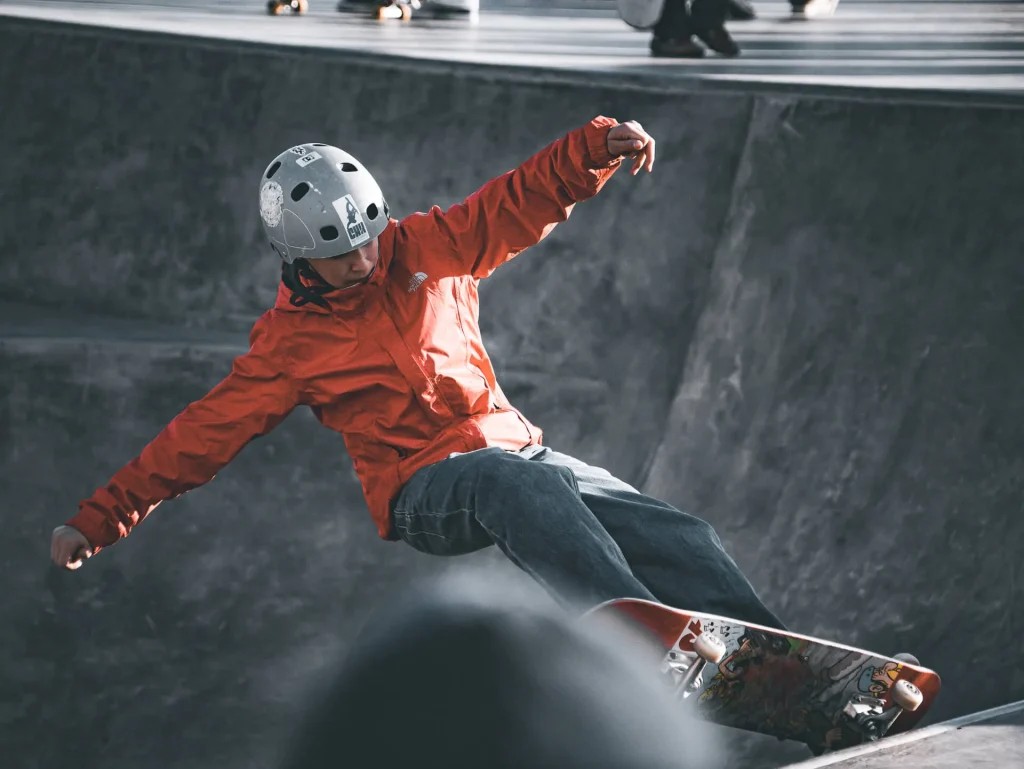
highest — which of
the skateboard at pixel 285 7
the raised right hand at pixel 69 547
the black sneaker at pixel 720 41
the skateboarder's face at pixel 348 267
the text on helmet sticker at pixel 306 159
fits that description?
the text on helmet sticker at pixel 306 159

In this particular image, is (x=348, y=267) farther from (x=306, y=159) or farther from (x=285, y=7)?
(x=285, y=7)

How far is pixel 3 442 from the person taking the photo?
201 inches

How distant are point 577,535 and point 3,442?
3.02 m

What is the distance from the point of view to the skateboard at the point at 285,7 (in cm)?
857

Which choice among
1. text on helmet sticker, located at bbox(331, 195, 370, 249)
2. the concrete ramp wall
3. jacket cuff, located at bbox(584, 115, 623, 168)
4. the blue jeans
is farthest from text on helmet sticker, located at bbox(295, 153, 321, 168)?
the concrete ramp wall

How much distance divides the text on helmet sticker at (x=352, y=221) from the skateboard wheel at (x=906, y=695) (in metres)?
2.13

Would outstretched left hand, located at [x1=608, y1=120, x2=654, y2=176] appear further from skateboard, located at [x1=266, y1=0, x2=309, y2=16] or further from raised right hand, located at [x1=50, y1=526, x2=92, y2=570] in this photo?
skateboard, located at [x1=266, y1=0, x2=309, y2=16]

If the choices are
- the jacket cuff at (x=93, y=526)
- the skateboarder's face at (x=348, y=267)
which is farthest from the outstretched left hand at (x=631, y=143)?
the jacket cuff at (x=93, y=526)

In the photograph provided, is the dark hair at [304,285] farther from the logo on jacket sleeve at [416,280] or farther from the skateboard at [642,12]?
the skateboard at [642,12]

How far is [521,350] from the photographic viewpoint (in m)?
5.53

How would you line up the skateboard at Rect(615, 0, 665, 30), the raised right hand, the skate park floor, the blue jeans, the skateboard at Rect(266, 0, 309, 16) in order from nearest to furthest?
1. the blue jeans
2. the raised right hand
3. the skate park floor
4. the skateboard at Rect(615, 0, 665, 30)
5. the skateboard at Rect(266, 0, 309, 16)

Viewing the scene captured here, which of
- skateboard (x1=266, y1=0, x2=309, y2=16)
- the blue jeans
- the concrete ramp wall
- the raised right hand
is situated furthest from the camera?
skateboard (x1=266, y1=0, x2=309, y2=16)

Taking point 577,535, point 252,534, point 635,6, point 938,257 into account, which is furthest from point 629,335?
point 635,6

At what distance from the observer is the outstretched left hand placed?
3.66 metres
